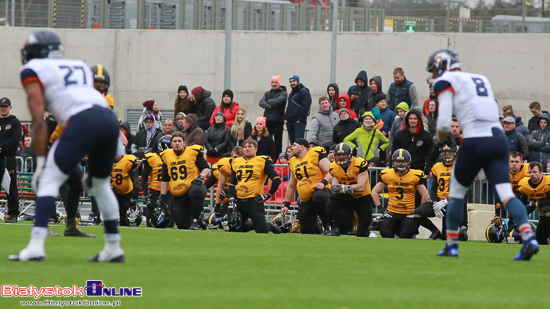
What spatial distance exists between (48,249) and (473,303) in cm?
400

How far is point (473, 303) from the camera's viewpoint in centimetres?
436

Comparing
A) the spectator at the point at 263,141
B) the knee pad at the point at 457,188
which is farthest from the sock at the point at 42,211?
the spectator at the point at 263,141

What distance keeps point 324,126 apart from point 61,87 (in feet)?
34.6

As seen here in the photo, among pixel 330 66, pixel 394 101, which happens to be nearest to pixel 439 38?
pixel 330 66

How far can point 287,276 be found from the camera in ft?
17.6

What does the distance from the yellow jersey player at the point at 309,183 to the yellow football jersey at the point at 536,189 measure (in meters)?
3.30

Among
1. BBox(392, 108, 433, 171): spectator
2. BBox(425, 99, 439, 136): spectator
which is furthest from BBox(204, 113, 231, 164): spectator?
BBox(425, 99, 439, 136): spectator

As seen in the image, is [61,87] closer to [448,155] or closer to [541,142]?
[448,155]

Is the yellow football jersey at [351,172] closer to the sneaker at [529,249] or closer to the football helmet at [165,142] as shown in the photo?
the football helmet at [165,142]

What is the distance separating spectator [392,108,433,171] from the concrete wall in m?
7.09

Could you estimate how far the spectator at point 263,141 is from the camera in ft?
51.9

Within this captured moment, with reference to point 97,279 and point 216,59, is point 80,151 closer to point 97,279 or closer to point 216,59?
point 97,279

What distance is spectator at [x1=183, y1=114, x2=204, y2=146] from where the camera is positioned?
51.1 ft

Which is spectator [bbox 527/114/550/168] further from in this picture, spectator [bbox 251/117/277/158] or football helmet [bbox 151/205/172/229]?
football helmet [bbox 151/205/172/229]
